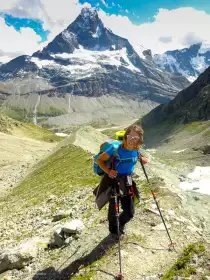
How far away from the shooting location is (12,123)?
465 ft

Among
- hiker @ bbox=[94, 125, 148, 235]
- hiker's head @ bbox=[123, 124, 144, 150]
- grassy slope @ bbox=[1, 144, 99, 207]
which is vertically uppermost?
hiker's head @ bbox=[123, 124, 144, 150]

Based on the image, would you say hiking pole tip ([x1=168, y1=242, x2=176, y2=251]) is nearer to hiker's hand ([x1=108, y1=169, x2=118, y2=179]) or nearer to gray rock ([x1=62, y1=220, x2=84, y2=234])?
hiker's hand ([x1=108, y1=169, x2=118, y2=179])

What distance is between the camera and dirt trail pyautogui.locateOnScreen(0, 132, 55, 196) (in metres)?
48.1

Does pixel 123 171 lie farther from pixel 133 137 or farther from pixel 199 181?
pixel 199 181

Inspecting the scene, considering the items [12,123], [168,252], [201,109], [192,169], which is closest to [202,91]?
[201,109]

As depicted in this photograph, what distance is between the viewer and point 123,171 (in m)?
11.7

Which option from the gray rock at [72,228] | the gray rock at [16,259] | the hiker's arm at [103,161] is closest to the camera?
the hiker's arm at [103,161]

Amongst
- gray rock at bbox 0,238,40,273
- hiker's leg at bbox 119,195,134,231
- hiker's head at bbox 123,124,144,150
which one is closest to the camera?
hiker's head at bbox 123,124,144,150

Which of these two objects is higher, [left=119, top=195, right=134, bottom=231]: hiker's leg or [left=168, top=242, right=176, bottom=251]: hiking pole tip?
[left=119, top=195, right=134, bottom=231]: hiker's leg

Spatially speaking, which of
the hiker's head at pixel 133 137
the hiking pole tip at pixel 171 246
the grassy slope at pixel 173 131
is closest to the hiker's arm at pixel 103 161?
the hiker's head at pixel 133 137

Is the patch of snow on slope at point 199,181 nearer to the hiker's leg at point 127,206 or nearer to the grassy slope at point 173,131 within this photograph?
the hiker's leg at point 127,206

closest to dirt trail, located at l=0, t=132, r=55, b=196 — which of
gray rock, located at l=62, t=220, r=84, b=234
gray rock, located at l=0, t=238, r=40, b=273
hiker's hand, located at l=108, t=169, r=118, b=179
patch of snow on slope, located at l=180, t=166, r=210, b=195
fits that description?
patch of snow on slope, located at l=180, t=166, r=210, b=195

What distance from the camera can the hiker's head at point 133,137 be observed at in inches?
430

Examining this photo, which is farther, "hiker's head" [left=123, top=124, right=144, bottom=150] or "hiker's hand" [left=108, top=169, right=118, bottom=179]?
"hiker's hand" [left=108, top=169, right=118, bottom=179]
